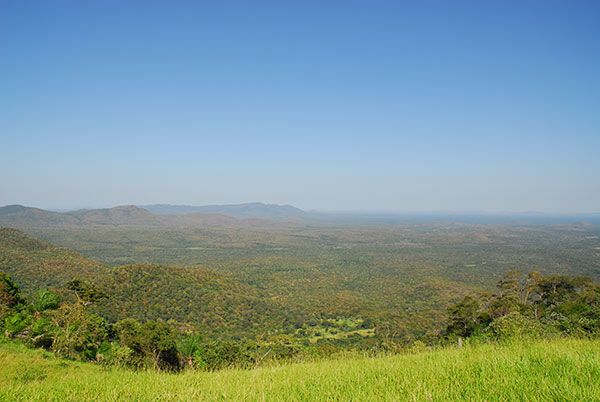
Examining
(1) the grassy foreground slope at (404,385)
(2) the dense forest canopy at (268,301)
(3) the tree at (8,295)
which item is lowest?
(2) the dense forest canopy at (268,301)

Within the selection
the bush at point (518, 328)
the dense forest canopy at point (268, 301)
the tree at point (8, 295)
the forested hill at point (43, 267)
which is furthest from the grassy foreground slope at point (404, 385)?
the forested hill at point (43, 267)

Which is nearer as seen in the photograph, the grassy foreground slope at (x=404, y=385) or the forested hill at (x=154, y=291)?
the grassy foreground slope at (x=404, y=385)

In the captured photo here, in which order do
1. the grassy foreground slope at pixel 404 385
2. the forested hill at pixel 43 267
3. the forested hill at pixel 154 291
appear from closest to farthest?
1. the grassy foreground slope at pixel 404 385
2. the forested hill at pixel 154 291
3. the forested hill at pixel 43 267

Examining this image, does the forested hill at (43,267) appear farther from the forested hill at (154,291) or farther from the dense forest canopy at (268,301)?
the dense forest canopy at (268,301)

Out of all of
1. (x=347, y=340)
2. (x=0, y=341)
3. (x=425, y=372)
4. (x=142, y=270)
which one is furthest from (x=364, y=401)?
(x=142, y=270)

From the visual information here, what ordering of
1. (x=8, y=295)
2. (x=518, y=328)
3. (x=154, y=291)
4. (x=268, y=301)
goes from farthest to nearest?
(x=268, y=301), (x=154, y=291), (x=8, y=295), (x=518, y=328)

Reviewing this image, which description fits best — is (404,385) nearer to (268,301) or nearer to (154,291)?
(154,291)

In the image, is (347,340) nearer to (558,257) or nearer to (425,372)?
(425,372)

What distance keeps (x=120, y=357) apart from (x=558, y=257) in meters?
128

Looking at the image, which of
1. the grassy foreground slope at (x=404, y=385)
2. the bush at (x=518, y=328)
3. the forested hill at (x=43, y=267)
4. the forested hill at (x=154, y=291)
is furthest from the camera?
the forested hill at (x=43, y=267)

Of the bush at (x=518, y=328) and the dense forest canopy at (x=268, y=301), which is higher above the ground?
the bush at (x=518, y=328)

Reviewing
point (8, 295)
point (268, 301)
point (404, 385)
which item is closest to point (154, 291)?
point (268, 301)

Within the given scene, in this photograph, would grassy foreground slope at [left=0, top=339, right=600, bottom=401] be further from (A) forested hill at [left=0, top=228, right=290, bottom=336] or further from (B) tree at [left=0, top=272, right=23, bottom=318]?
(A) forested hill at [left=0, top=228, right=290, bottom=336]

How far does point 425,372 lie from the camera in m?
3.31
